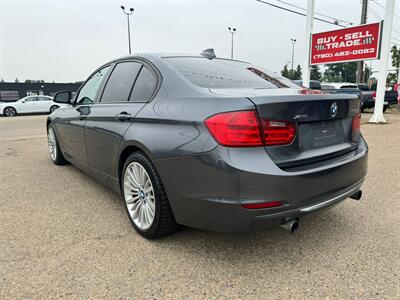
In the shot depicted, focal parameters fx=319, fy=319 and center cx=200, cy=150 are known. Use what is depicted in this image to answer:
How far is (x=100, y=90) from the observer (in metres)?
3.57

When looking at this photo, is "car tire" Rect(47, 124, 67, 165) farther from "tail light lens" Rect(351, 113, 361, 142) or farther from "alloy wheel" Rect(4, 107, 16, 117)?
"alloy wheel" Rect(4, 107, 16, 117)

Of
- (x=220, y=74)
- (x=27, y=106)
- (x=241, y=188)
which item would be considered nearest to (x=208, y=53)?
(x=220, y=74)

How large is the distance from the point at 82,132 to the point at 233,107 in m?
2.32

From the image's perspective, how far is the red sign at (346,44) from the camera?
12.0 m

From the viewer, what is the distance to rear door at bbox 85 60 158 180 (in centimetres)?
279

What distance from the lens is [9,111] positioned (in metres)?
20.6

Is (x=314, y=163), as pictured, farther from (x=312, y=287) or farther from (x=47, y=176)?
(x=47, y=176)

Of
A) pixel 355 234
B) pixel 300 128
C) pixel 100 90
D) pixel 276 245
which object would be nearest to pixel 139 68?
pixel 100 90

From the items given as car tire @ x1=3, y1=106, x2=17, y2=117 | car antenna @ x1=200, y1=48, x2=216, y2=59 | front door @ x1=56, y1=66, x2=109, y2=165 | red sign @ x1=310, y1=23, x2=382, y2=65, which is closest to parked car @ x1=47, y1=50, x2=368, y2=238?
car antenna @ x1=200, y1=48, x2=216, y2=59

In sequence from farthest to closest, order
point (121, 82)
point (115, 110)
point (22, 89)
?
1. point (22, 89)
2. point (121, 82)
3. point (115, 110)

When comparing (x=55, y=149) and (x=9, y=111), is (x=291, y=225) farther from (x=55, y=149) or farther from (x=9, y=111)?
(x=9, y=111)

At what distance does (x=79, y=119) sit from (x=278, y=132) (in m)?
2.64

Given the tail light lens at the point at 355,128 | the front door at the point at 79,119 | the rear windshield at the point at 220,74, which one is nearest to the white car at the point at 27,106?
the front door at the point at 79,119

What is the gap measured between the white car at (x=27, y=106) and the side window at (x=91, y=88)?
18.5 meters
